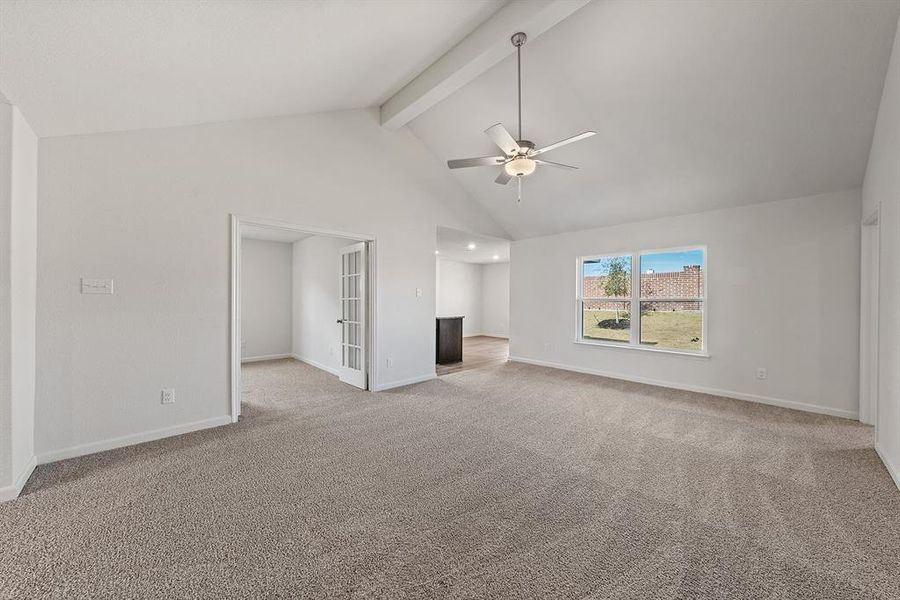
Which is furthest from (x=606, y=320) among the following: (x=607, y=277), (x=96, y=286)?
(x=96, y=286)

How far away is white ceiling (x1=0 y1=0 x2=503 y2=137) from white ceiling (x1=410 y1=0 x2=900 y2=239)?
3.08 ft

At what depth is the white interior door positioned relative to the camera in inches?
190

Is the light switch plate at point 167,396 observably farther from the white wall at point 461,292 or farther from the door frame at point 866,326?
the white wall at point 461,292

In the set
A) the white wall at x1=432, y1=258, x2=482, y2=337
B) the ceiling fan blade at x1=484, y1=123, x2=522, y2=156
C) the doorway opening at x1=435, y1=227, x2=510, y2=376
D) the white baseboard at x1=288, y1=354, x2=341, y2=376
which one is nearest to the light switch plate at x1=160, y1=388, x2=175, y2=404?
the white baseboard at x1=288, y1=354, x2=341, y2=376

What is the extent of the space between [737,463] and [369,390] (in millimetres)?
3800

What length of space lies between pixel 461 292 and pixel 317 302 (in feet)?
17.0

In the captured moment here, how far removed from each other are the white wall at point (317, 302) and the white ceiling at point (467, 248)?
1.93 metres

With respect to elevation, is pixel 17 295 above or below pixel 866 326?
above

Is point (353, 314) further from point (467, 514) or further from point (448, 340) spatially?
point (467, 514)

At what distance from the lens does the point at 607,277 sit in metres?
5.80

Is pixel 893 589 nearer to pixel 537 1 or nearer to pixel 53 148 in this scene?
pixel 537 1

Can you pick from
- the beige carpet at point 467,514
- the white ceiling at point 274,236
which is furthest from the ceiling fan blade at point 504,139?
the white ceiling at point 274,236

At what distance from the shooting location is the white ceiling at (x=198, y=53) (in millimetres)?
1758

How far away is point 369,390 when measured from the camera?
186 inches
